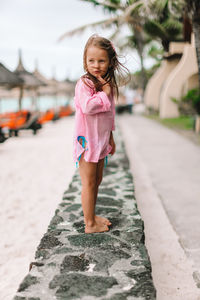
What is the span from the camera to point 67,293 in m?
1.83

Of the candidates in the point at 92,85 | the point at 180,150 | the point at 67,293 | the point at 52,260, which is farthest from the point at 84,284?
the point at 180,150

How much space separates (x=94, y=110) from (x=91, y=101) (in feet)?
0.25

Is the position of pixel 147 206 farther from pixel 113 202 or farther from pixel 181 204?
pixel 113 202

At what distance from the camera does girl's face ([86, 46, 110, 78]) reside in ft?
7.26

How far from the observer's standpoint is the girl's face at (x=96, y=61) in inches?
87.1

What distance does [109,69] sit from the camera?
2.34 metres

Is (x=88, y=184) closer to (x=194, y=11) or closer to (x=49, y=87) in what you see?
(x=194, y=11)

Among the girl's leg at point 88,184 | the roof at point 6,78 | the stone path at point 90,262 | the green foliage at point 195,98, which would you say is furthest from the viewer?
the green foliage at point 195,98

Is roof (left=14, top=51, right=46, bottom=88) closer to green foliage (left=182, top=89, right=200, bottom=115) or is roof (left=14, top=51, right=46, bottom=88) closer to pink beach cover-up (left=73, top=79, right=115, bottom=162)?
green foliage (left=182, top=89, right=200, bottom=115)

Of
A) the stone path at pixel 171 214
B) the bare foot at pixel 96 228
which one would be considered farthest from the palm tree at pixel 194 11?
the bare foot at pixel 96 228

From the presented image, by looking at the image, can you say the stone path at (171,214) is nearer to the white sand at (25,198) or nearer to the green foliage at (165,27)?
the white sand at (25,198)

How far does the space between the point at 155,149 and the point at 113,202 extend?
5.03 m

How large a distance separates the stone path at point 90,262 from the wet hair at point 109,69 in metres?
1.26

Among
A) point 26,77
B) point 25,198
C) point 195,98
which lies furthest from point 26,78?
point 25,198
